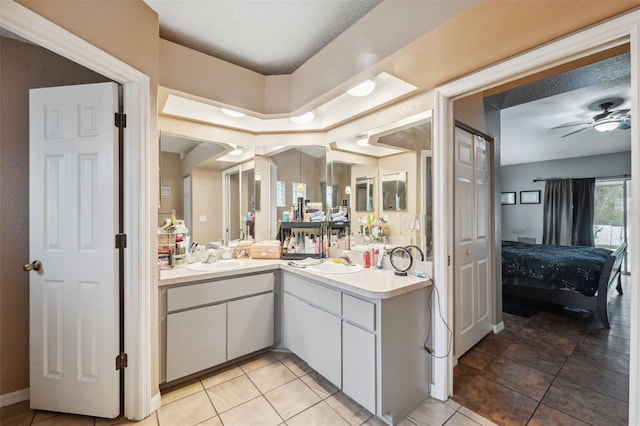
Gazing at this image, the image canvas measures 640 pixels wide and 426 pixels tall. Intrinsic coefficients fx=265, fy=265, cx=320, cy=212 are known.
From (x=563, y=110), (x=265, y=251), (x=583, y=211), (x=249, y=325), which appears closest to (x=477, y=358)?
(x=249, y=325)

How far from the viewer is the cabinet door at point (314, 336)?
186 centimetres

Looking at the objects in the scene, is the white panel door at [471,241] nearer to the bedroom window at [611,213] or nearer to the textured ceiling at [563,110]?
the textured ceiling at [563,110]

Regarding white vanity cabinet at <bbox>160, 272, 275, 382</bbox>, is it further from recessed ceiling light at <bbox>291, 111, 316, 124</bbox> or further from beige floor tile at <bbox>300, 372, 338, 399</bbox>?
recessed ceiling light at <bbox>291, 111, 316, 124</bbox>

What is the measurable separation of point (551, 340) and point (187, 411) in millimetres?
3409

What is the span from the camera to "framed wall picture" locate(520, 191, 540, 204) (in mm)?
6590


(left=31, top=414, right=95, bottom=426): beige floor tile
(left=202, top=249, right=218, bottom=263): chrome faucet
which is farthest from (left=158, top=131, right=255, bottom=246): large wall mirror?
(left=31, top=414, right=95, bottom=426): beige floor tile

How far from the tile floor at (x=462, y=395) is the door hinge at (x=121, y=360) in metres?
0.33

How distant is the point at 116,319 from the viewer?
1661 millimetres

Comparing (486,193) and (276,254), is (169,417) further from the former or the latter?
(486,193)

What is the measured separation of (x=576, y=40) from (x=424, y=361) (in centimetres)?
205

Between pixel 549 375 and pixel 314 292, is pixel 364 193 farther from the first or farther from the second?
pixel 549 375

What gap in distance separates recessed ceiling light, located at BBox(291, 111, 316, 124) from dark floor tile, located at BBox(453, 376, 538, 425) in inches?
101

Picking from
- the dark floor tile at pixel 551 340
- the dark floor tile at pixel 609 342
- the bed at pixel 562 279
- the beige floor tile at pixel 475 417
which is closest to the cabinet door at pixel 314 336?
the beige floor tile at pixel 475 417

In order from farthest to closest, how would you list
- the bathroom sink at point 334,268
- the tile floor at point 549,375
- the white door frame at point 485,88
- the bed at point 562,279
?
the bed at point 562,279 → the bathroom sink at point 334,268 → the tile floor at point 549,375 → the white door frame at point 485,88
